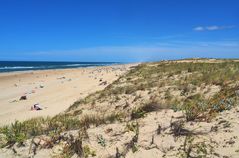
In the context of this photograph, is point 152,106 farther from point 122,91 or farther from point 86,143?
point 122,91

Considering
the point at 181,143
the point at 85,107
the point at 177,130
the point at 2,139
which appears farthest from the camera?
the point at 85,107

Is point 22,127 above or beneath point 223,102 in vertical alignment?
beneath

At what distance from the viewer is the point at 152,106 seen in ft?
23.4

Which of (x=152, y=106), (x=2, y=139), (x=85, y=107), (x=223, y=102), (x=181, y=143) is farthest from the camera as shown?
(x=85, y=107)

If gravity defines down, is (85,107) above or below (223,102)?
below

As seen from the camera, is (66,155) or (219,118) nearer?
(66,155)

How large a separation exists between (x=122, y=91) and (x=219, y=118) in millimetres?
6432

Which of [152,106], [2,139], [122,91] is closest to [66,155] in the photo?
[2,139]

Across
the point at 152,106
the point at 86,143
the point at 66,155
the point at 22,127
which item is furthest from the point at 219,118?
the point at 22,127

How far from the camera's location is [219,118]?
5.64m

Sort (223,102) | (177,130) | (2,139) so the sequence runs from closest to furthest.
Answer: (177,130)
(2,139)
(223,102)

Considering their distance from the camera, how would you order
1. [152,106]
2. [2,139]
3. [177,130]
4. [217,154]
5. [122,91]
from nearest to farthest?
[217,154]
[177,130]
[2,139]
[152,106]
[122,91]

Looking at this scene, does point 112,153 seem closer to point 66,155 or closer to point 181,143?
point 66,155

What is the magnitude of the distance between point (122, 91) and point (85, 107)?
176 cm
